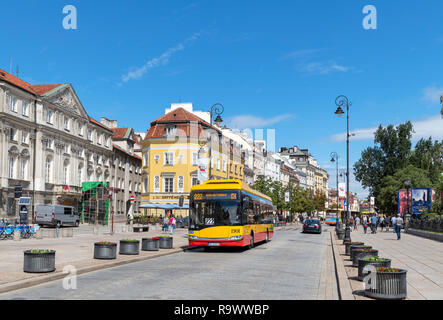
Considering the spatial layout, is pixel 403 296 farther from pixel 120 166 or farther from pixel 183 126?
pixel 120 166

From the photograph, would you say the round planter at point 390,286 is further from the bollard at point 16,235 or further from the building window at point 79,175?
the building window at point 79,175

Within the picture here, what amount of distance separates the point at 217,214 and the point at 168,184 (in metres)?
45.0

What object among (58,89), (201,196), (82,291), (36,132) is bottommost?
(82,291)

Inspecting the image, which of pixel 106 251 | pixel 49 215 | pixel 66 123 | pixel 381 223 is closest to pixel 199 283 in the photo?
pixel 106 251

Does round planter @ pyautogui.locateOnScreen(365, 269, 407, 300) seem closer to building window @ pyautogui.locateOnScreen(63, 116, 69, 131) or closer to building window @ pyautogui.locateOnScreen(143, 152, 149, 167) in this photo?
building window @ pyautogui.locateOnScreen(63, 116, 69, 131)

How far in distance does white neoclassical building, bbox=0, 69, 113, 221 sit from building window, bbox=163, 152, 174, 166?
8817 millimetres

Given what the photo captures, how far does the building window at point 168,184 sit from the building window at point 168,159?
82.7 inches

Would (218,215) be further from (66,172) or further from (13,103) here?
(66,172)

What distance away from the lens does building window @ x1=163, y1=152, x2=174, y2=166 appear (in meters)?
66.7

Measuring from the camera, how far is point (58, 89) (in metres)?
54.4

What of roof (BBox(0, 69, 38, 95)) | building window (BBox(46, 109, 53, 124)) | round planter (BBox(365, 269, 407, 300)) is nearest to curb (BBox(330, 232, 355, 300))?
round planter (BBox(365, 269, 407, 300))

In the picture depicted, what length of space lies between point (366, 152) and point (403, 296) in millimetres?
79520

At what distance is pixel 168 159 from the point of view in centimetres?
6681
